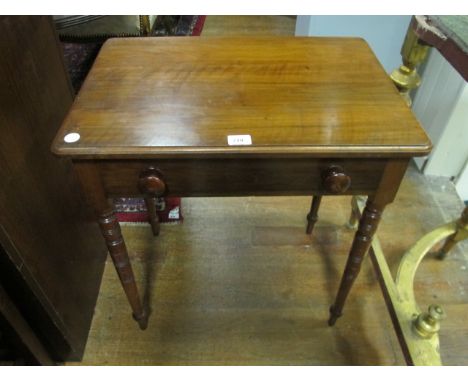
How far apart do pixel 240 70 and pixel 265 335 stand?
2.33 ft

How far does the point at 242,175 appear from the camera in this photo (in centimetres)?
64

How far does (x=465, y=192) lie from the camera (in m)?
1.48

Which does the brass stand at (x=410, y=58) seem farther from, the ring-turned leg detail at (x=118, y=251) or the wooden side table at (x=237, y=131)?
the ring-turned leg detail at (x=118, y=251)

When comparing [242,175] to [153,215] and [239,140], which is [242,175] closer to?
[239,140]

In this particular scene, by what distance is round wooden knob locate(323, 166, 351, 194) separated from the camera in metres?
0.61

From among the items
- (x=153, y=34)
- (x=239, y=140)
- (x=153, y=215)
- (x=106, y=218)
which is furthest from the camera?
(x=153, y=34)

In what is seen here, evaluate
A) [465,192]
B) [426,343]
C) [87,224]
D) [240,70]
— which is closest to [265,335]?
[426,343]

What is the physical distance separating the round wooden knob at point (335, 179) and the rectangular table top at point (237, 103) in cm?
4

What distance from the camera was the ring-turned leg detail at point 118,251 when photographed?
698mm

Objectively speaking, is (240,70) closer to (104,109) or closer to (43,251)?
(104,109)

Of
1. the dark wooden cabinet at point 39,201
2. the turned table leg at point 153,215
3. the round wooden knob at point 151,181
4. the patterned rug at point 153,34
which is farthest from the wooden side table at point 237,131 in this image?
the patterned rug at point 153,34

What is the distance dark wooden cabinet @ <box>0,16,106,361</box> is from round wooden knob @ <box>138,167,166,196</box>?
0.26 m

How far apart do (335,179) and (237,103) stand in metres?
0.22

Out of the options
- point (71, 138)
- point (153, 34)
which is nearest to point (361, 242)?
point (71, 138)
